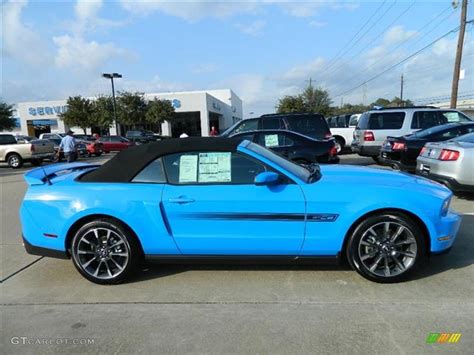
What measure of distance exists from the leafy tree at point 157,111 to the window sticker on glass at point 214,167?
4162 centimetres

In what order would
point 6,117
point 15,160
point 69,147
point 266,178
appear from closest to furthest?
point 266,178 → point 69,147 → point 15,160 → point 6,117

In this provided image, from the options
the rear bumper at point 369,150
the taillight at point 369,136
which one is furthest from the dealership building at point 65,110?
the taillight at point 369,136

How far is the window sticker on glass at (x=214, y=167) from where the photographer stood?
3814 millimetres

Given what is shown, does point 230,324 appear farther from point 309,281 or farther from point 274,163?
point 274,163

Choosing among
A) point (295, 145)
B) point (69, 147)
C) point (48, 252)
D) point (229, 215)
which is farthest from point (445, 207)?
point (69, 147)

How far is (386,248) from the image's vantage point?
12.1 feet

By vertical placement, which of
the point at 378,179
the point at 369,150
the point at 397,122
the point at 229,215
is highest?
the point at 397,122

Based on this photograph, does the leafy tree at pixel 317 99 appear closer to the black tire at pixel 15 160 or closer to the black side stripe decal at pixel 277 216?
the black tire at pixel 15 160

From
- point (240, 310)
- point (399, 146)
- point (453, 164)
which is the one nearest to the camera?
point (240, 310)

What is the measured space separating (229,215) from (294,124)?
29.2 ft

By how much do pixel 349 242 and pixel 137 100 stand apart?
42.4 m

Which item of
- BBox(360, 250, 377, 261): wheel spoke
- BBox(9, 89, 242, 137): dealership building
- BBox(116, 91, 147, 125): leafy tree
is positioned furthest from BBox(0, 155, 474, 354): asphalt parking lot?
BBox(9, 89, 242, 137): dealership building

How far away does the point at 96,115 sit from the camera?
1704 inches
